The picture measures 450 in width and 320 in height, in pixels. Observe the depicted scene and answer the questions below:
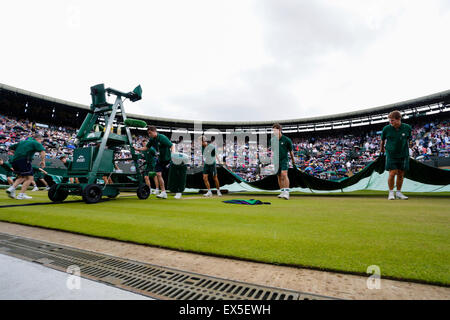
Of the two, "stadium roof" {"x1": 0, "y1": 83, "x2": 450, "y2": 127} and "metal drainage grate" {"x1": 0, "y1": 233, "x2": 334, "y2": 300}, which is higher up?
"stadium roof" {"x1": 0, "y1": 83, "x2": 450, "y2": 127}

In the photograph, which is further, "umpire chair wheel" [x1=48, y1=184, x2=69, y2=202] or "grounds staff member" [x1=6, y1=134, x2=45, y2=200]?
"grounds staff member" [x1=6, y1=134, x2=45, y2=200]

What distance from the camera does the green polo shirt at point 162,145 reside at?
5797 millimetres

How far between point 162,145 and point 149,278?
5.03m

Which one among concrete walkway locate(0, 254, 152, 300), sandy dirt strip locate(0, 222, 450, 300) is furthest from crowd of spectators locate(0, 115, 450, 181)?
concrete walkway locate(0, 254, 152, 300)

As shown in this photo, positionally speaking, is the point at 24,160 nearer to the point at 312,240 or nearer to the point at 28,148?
the point at 28,148

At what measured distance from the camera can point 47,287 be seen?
0.96 m

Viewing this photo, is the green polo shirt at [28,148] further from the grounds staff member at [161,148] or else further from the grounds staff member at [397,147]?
the grounds staff member at [397,147]

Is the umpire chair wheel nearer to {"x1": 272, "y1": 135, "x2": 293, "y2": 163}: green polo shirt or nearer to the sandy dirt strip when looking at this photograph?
the sandy dirt strip

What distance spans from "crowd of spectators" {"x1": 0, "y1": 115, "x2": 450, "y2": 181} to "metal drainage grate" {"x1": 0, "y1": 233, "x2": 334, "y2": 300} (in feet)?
55.9

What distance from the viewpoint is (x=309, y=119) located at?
87.4 feet

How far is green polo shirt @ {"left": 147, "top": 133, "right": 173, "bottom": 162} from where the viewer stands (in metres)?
5.80

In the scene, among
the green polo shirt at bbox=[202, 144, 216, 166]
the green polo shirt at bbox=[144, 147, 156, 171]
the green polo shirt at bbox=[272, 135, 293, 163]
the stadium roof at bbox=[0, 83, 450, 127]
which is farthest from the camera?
the stadium roof at bbox=[0, 83, 450, 127]
